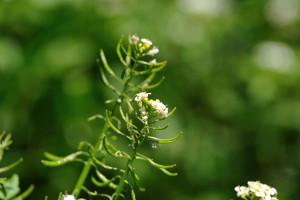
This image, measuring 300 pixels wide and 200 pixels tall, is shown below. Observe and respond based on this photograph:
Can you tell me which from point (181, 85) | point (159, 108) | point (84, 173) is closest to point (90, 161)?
point (84, 173)

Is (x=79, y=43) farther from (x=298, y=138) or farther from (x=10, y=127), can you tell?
(x=298, y=138)

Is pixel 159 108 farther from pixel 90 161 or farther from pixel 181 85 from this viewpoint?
pixel 181 85

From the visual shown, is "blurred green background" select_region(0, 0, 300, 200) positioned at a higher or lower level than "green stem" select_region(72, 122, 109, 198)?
higher

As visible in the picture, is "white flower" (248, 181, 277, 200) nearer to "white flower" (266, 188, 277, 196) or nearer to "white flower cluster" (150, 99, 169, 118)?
"white flower" (266, 188, 277, 196)

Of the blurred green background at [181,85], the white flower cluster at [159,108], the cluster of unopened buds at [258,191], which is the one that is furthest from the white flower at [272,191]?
the blurred green background at [181,85]

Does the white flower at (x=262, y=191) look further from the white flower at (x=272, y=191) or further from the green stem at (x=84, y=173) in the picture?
the green stem at (x=84, y=173)

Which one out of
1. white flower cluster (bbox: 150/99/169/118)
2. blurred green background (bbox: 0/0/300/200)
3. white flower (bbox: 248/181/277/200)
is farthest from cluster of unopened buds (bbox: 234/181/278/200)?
blurred green background (bbox: 0/0/300/200)

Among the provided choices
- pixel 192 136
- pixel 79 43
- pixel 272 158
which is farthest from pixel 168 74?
pixel 272 158

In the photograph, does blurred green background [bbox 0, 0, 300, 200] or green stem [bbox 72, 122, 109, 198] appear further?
blurred green background [bbox 0, 0, 300, 200]
